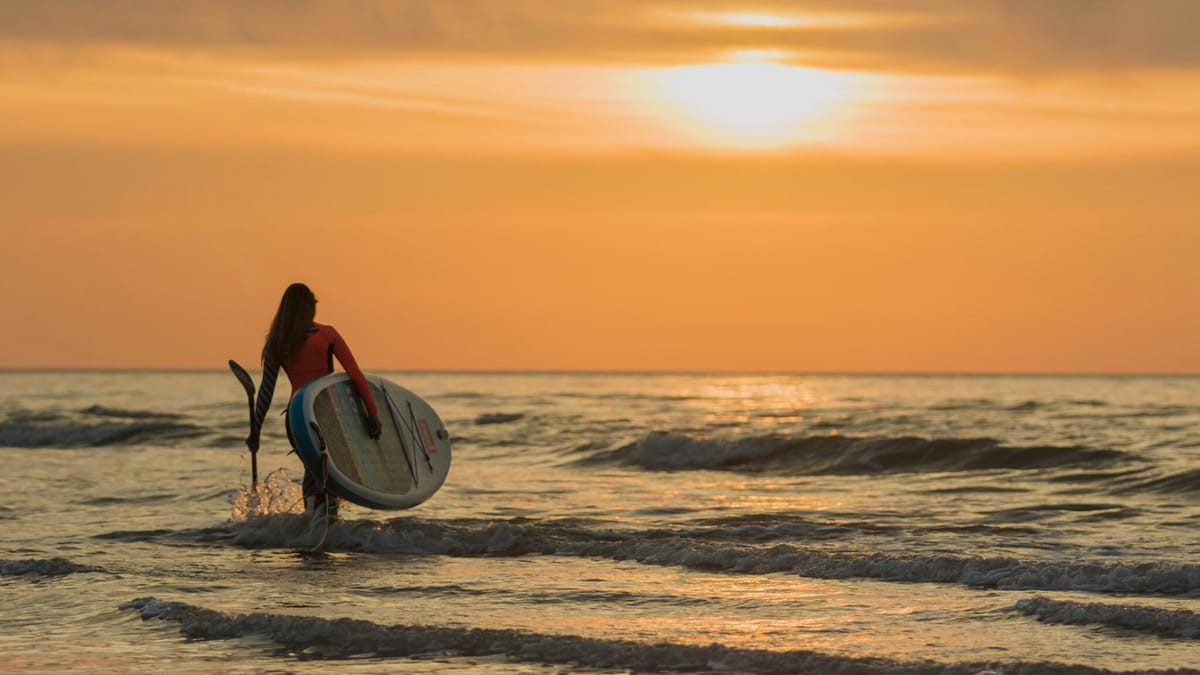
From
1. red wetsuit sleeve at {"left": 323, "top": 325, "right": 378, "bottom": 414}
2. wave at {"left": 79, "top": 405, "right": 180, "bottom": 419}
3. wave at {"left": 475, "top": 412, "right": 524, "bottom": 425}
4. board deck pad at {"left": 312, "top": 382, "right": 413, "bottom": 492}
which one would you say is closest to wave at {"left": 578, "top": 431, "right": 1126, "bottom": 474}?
wave at {"left": 475, "top": 412, "right": 524, "bottom": 425}

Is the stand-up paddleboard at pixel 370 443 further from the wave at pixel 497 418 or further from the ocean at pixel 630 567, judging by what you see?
the wave at pixel 497 418

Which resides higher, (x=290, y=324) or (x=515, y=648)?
(x=290, y=324)

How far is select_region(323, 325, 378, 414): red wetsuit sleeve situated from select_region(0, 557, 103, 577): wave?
7.94 ft

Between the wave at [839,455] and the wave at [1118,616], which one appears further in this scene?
the wave at [839,455]

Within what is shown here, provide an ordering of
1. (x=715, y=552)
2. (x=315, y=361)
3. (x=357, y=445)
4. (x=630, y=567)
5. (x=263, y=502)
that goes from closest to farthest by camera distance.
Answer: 1. (x=630, y=567)
2. (x=715, y=552)
3. (x=315, y=361)
4. (x=357, y=445)
5. (x=263, y=502)

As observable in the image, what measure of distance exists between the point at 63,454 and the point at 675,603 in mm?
16580

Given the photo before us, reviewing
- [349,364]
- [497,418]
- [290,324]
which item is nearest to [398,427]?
[349,364]

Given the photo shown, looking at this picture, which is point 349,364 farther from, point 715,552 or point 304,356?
point 715,552

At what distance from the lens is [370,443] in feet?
39.6

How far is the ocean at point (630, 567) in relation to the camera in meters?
7.67

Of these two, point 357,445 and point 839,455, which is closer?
point 357,445

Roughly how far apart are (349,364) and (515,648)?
4331 mm

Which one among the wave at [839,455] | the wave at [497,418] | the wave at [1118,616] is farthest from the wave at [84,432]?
the wave at [1118,616]

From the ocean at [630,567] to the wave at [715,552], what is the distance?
0.08ft
